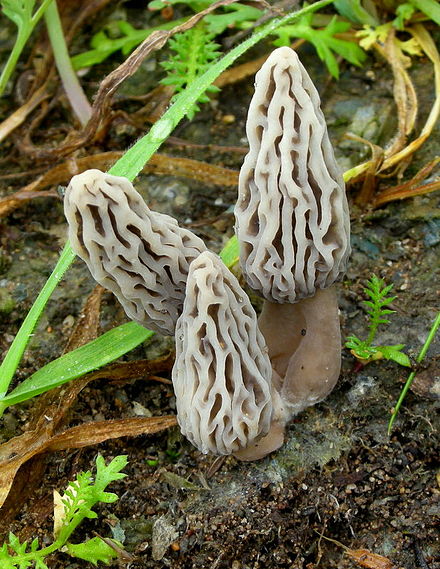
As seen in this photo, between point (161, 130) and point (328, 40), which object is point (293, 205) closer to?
point (161, 130)

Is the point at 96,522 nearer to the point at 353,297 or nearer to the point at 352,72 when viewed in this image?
the point at 353,297

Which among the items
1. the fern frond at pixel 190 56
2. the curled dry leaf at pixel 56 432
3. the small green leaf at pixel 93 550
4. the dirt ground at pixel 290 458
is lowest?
the dirt ground at pixel 290 458

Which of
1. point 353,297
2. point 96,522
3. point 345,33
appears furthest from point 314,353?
point 345,33

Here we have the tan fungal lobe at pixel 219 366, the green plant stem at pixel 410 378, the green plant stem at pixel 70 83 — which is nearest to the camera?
the tan fungal lobe at pixel 219 366

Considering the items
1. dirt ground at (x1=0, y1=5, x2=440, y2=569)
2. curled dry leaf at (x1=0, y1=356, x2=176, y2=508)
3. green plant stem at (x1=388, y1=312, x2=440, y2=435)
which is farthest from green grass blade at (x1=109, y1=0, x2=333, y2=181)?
green plant stem at (x1=388, y1=312, x2=440, y2=435)

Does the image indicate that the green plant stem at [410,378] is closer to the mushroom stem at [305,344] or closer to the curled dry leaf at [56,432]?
the mushroom stem at [305,344]

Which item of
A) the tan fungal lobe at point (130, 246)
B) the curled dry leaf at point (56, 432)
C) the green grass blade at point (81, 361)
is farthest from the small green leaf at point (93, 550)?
the tan fungal lobe at point (130, 246)

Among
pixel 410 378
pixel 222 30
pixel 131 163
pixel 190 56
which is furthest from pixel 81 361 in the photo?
pixel 222 30

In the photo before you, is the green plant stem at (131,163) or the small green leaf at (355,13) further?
the small green leaf at (355,13)
